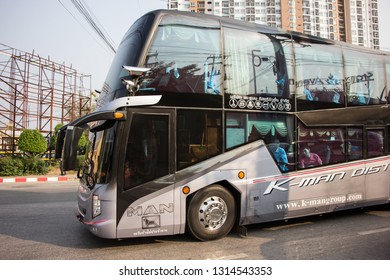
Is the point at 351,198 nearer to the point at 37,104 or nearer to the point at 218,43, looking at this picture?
the point at 218,43

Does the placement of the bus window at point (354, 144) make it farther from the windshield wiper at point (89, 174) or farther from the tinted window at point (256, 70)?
the windshield wiper at point (89, 174)

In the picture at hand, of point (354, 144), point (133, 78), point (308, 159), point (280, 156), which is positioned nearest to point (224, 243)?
point (280, 156)

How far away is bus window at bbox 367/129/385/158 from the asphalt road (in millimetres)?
1443

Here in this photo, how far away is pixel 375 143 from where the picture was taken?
6.48 meters

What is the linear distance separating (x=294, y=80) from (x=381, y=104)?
8.40 ft

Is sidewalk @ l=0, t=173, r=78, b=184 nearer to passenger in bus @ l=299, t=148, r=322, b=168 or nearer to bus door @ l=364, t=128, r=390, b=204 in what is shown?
passenger in bus @ l=299, t=148, r=322, b=168

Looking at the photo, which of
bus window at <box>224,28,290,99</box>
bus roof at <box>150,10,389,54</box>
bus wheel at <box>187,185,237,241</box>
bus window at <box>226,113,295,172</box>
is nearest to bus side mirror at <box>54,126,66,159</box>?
bus wheel at <box>187,185,237,241</box>

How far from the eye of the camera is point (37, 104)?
20.9 m

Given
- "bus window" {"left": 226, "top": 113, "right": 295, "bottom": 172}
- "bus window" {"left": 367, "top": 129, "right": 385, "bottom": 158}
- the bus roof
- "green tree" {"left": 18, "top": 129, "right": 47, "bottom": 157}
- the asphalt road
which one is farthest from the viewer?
"green tree" {"left": 18, "top": 129, "right": 47, "bottom": 157}

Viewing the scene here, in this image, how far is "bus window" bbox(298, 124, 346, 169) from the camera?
568cm

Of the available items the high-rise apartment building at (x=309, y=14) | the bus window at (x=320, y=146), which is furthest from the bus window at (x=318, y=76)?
the high-rise apartment building at (x=309, y=14)

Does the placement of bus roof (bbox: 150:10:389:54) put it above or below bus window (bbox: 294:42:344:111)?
above

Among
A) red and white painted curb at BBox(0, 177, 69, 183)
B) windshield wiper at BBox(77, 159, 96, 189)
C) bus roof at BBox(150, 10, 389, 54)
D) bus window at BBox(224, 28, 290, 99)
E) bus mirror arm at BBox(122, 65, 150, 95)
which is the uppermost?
bus roof at BBox(150, 10, 389, 54)

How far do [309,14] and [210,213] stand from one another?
11104 cm
